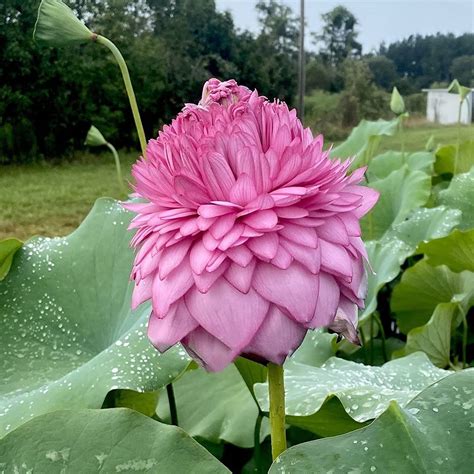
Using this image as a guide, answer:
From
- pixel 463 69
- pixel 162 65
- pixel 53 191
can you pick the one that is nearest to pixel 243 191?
pixel 463 69

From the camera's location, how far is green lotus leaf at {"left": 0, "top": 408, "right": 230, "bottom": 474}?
29cm

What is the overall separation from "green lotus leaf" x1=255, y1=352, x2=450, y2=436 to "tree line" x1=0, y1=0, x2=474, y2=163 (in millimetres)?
1938

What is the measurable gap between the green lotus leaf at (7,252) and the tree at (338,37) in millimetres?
2285

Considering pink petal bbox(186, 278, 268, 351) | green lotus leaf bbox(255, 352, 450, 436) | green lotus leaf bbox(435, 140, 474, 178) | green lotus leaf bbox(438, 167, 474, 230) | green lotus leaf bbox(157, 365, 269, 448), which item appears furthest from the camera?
green lotus leaf bbox(435, 140, 474, 178)

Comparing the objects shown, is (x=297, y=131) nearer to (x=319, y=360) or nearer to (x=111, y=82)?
(x=319, y=360)

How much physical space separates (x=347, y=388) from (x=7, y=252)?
1.12 feet

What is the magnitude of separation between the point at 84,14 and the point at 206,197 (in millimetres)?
1845

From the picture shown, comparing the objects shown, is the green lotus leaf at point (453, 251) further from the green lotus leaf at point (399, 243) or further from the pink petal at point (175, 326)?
the pink petal at point (175, 326)

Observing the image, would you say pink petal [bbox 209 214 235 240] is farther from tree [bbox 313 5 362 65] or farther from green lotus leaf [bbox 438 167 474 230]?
tree [bbox 313 5 362 65]

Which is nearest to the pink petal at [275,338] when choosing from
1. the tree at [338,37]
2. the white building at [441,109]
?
the white building at [441,109]

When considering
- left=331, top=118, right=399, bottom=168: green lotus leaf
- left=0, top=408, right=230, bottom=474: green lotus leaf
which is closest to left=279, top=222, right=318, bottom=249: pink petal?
left=0, top=408, right=230, bottom=474: green lotus leaf

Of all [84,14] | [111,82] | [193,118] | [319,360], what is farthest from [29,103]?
[193,118]

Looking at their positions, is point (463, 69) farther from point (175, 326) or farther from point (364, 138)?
point (175, 326)

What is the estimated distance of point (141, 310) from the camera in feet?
1.69
